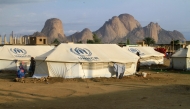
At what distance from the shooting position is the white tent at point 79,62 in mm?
19953

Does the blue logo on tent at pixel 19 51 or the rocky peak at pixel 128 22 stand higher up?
the rocky peak at pixel 128 22

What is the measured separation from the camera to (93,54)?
21.5m

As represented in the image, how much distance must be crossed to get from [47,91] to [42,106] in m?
3.74

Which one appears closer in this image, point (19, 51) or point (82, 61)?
point (82, 61)

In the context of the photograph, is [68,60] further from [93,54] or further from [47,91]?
[47,91]

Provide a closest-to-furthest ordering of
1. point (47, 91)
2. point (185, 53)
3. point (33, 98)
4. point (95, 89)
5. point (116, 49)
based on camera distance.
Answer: point (33, 98), point (47, 91), point (95, 89), point (116, 49), point (185, 53)

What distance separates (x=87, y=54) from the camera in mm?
21281

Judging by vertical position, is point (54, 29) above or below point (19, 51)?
above

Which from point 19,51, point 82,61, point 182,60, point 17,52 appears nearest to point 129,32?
point 182,60

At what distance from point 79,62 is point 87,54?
163 cm

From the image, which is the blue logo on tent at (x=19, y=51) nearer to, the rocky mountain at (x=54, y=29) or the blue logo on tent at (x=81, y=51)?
the blue logo on tent at (x=81, y=51)

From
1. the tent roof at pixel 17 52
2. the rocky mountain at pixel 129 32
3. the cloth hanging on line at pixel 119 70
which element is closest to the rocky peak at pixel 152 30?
the rocky mountain at pixel 129 32

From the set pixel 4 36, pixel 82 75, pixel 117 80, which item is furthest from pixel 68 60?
pixel 4 36

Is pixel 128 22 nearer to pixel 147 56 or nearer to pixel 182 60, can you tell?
pixel 147 56
